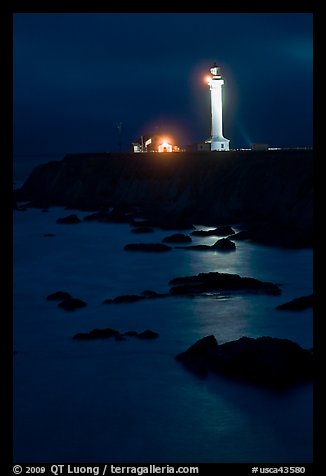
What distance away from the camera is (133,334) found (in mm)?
15125

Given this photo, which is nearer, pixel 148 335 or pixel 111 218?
pixel 148 335

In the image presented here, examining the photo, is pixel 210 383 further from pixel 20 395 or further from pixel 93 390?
pixel 20 395

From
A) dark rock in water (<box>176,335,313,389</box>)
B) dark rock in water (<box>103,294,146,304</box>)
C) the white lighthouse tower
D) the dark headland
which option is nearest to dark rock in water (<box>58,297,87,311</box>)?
dark rock in water (<box>103,294,146,304</box>)

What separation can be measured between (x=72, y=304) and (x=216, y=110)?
126ft

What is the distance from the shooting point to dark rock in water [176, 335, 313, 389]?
37.8 feet

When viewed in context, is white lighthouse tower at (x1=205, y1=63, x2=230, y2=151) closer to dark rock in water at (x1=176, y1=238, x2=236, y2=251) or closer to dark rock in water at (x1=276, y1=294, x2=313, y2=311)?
dark rock in water at (x1=176, y1=238, x2=236, y2=251)

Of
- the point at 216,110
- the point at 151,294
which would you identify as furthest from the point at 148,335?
the point at 216,110

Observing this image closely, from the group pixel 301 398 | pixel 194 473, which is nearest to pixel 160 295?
pixel 301 398

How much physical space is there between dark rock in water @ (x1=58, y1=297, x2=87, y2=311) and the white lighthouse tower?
3761cm

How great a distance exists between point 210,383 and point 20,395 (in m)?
3.30

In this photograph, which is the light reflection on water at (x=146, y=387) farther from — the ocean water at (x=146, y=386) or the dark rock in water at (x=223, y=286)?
the dark rock in water at (x=223, y=286)

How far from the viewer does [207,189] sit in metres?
44.8

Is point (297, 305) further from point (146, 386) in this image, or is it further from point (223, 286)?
point (146, 386)
